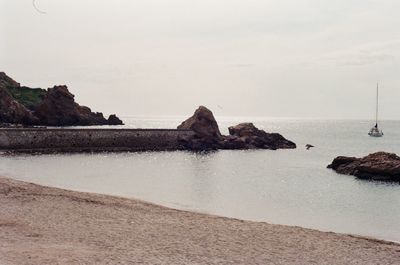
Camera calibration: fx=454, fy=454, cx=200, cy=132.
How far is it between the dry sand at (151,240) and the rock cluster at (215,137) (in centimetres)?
7081

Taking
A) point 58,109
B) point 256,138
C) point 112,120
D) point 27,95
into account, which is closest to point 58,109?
point 58,109

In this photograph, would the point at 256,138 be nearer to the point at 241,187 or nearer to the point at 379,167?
the point at 379,167

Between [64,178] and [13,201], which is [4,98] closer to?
[64,178]

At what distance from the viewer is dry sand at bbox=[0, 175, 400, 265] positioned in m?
14.2

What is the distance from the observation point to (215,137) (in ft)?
323

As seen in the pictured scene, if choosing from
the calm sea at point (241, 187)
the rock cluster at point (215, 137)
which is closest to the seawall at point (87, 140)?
the rock cluster at point (215, 137)

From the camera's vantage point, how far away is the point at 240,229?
20391mm

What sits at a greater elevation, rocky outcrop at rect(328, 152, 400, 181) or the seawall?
the seawall

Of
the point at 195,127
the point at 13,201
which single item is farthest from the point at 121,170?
the point at 195,127

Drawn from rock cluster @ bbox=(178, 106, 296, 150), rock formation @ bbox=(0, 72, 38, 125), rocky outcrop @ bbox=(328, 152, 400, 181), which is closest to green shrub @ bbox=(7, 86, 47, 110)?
rock formation @ bbox=(0, 72, 38, 125)

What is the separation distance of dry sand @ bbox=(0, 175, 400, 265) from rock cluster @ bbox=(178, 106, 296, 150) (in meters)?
70.8

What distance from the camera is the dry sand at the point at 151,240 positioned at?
14.2 metres

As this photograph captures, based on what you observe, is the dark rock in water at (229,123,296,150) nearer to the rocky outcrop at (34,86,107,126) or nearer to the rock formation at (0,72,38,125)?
the rocky outcrop at (34,86,107,126)

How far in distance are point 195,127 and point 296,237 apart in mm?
77106
